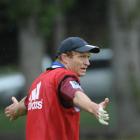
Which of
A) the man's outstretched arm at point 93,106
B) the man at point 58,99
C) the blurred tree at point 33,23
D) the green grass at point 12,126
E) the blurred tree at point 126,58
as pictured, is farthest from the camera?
the green grass at point 12,126

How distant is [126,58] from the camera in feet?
66.5

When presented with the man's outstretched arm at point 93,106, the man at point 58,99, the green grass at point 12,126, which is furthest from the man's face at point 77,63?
the green grass at point 12,126

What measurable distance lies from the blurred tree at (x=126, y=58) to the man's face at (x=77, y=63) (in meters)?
11.0

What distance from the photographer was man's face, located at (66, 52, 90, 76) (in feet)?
27.6

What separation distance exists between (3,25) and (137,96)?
3621 millimetres

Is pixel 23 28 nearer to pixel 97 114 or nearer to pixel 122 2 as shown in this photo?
pixel 122 2

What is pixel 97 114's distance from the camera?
7.44 metres

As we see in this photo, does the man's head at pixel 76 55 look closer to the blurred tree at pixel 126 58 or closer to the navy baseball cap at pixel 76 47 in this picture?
the navy baseball cap at pixel 76 47

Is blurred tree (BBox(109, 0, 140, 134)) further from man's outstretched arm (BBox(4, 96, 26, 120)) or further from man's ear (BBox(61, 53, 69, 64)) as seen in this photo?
man's ear (BBox(61, 53, 69, 64))

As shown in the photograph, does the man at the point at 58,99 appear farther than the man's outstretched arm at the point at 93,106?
Yes

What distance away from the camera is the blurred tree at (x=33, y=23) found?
19.1 metres

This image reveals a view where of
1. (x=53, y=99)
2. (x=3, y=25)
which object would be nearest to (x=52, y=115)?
(x=53, y=99)

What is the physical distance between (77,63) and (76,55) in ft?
0.25

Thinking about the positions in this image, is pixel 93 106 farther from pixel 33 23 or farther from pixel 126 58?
pixel 126 58
